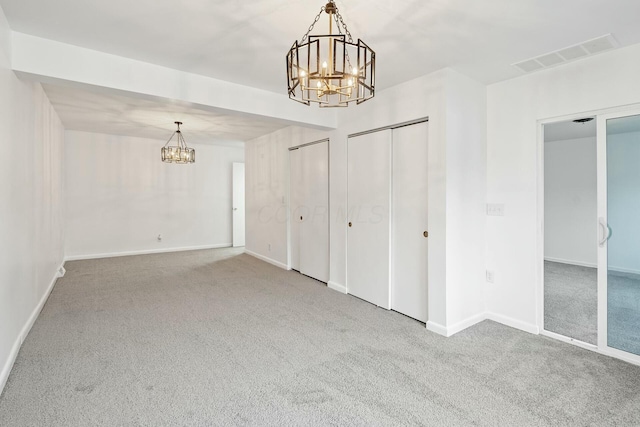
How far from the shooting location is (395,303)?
11.8 feet

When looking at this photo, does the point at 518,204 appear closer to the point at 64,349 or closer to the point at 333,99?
the point at 333,99

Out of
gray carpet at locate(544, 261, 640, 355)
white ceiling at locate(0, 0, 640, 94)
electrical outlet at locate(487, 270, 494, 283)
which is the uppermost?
white ceiling at locate(0, 0, 640, 94)

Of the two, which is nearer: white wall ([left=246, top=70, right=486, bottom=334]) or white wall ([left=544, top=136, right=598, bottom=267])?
white wall ([left=246, top=70, right=486, bottom=334])

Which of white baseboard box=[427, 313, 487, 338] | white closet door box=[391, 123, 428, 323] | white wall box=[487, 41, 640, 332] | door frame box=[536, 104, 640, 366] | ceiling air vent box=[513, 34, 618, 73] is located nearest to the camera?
ceiling air vent box=[513, 34, 618, 73]

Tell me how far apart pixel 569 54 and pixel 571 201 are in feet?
14.0

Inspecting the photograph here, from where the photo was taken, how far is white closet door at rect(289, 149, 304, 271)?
17.1ft

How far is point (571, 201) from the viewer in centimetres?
590

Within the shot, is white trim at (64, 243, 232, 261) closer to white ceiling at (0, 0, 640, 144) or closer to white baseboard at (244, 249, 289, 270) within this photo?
white baseboard at (244, 249, 289, 270)

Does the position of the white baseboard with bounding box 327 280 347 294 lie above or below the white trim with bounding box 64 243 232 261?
below

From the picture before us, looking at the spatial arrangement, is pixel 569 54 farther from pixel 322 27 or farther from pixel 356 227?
pixel 356 227

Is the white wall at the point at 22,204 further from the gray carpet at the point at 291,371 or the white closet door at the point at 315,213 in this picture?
the white closet door at the point at 315,213

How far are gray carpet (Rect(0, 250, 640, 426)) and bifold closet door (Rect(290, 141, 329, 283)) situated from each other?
113 cm

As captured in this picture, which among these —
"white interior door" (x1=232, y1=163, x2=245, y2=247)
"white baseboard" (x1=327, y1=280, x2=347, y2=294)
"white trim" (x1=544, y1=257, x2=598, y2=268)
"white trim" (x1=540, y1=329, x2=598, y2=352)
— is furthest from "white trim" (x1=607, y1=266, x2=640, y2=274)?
"white interior door" (x1=232, y1=163, x2=245, y2=247)

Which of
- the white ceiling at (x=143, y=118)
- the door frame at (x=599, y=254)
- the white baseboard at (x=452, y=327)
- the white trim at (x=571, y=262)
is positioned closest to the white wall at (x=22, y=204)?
the white ceiling at (x=143, y=118)
